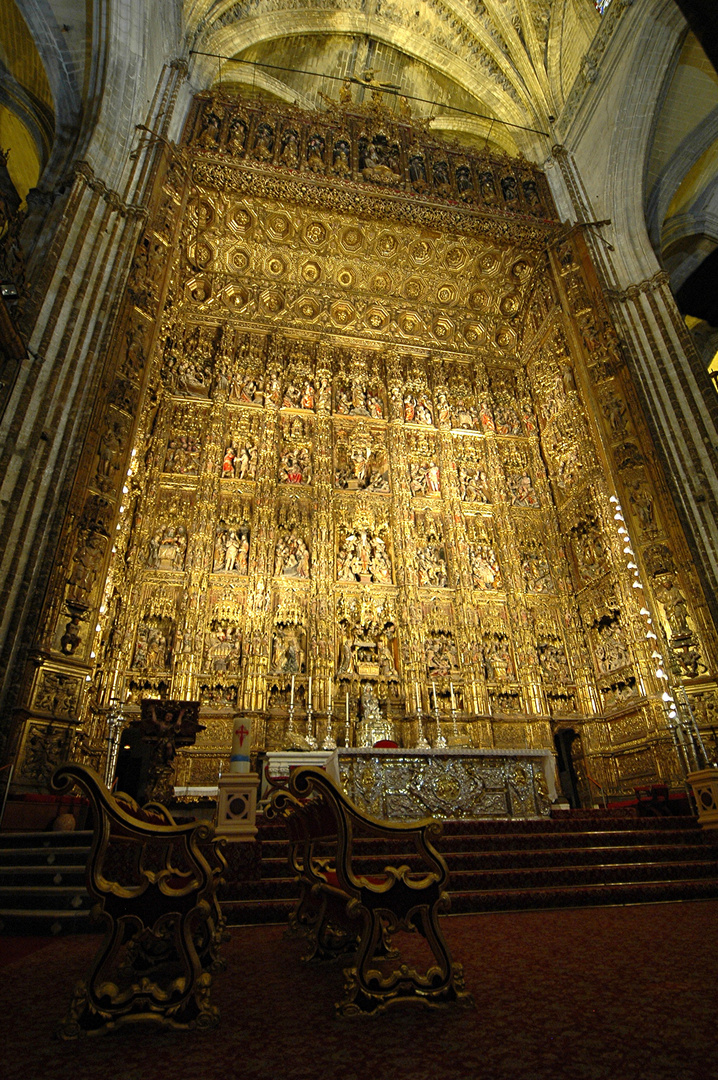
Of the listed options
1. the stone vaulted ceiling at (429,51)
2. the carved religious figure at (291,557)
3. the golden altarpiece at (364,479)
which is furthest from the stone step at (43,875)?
the stone vaulted ceiling at (429,51)

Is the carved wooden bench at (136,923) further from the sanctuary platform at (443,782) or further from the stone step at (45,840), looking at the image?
the sanctuary platform at (443,782)

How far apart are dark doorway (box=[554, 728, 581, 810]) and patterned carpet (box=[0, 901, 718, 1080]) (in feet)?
28.0

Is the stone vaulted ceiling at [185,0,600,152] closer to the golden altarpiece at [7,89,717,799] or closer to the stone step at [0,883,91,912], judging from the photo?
the golden altarpiece at [7,89,717,799]

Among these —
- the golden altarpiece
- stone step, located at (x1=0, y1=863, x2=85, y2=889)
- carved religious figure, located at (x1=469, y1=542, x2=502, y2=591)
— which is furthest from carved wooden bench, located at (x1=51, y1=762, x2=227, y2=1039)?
carved religious figure, located at (x1=469, y1=542, x2=502, y2=591)

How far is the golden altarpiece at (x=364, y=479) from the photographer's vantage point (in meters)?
9.30

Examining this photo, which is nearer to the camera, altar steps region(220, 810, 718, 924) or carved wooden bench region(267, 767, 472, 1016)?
carved wooden bench region(267, 767, 472, 1016)

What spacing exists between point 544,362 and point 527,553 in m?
4.83

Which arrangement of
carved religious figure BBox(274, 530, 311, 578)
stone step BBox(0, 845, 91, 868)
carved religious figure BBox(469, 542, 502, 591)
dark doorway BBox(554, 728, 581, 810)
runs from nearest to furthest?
stone step BBox(0, 845, 91, 868)
dark doorway BBox(554, 728, 581, 810)
carved religious figure BBox(274, 530, 311, 578)
carved religious figure BBox(469, 542, 502, 591)

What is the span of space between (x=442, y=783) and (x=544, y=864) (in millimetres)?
2232

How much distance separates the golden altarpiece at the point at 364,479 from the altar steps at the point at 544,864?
3253 millimetres

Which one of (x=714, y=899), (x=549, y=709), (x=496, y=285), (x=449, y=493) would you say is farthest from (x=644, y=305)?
(x=714, y=899)

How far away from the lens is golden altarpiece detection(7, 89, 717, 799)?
930cm

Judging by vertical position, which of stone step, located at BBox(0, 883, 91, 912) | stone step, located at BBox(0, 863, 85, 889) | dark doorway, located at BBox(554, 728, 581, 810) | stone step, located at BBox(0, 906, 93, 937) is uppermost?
dark doorway, located at BBox(554, 728, 581, 810)

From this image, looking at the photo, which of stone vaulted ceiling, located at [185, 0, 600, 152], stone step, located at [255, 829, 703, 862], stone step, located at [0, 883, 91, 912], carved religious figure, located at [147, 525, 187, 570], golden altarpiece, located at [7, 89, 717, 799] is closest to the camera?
stone step, located at [0, 883, 91, 912]
